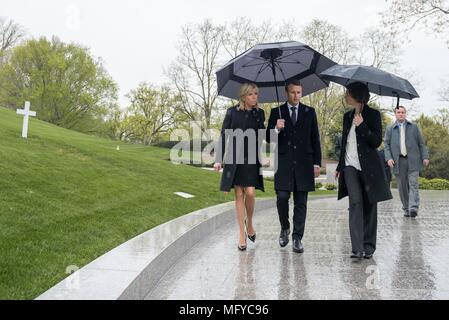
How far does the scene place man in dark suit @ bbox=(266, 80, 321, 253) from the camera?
5.59 m

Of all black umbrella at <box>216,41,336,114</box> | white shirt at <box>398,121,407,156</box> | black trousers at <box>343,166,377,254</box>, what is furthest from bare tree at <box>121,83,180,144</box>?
black trousers at <box>343,166,377,254</box>

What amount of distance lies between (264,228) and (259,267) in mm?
3063

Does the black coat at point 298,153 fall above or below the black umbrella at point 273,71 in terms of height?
below

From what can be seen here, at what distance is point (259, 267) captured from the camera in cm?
483

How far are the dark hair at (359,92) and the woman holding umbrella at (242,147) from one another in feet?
3.60

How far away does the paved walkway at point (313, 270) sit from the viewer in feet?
12.7

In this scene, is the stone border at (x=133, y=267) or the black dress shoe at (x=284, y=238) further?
the black dress shoe at (x=284, y=238)

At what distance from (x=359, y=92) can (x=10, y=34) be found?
57.3m

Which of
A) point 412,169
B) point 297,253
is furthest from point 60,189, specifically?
point 412,169

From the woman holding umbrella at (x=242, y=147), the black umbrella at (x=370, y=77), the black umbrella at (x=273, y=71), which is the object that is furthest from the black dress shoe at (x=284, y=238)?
the black umbrella at (x=370, y=77)

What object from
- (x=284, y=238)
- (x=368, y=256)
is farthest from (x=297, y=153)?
(x=368, y=256)

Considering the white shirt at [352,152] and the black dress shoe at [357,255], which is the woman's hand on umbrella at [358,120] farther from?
the black dress shoe at [357,255]

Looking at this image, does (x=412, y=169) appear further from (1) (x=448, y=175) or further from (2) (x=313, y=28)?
(2) (x=313, y=28)

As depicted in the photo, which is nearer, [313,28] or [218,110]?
[313,28]
